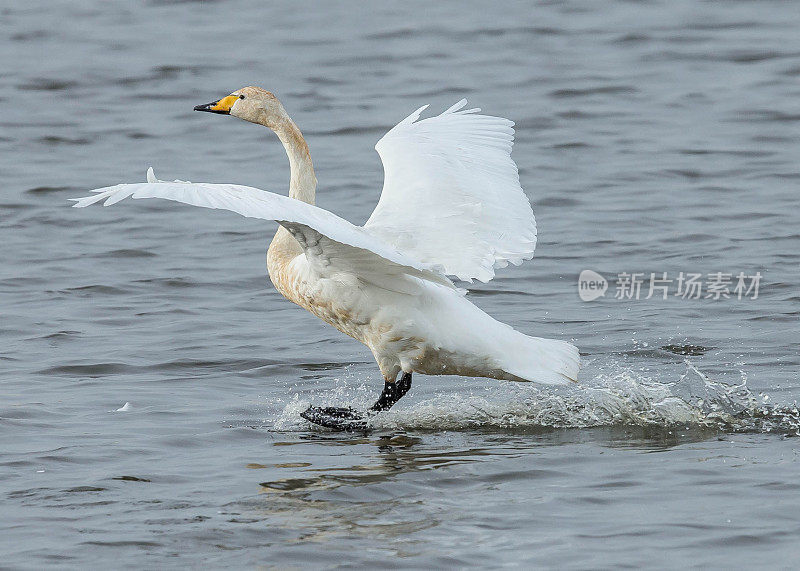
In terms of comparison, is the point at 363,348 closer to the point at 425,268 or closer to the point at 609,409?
the point at 609,409

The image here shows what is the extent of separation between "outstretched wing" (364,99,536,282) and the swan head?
644mm

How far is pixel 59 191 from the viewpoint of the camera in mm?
13289

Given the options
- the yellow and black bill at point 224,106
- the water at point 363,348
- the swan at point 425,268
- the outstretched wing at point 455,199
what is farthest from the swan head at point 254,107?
the water at point 363,348

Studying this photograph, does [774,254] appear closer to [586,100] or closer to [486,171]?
[486,171]

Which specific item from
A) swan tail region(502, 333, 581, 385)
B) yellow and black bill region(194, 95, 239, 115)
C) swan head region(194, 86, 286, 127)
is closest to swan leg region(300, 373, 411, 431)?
swan tail region(502, 333, 581, 385)

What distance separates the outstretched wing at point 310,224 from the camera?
5410 millimetres

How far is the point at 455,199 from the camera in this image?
7.29 m

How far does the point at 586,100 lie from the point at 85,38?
7.16 meters

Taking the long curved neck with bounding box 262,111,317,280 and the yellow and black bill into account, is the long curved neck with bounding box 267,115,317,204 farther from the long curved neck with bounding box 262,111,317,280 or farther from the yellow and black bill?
the yellow and black bill

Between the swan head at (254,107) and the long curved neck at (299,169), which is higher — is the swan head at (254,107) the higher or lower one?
the higher one

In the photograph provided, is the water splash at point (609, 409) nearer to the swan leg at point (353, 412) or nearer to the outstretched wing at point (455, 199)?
the swan leg at point (353, 412)

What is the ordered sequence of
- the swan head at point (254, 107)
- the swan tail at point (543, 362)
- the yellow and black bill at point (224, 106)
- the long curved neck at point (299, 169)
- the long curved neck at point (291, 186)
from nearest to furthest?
the swan tail at point (543, 362) → the long curved neck at point (291, 186) → the long curved neck at point (299, 169) → the swan head at point (254, 107) → the yellow and black bill at point (224, 106)

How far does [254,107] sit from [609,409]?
2.57 meters

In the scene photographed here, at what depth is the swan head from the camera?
797 cm
